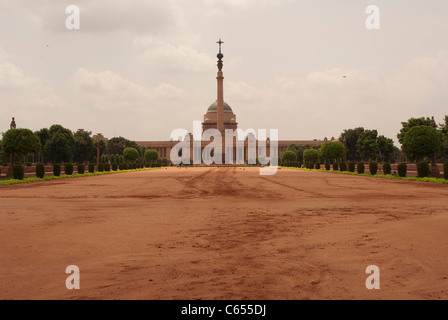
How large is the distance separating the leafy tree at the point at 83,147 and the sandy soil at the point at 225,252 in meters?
68.5

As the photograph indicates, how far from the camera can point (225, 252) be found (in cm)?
738

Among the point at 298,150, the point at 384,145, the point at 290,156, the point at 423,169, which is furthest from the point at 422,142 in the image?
the point at 298,150

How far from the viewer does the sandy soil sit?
5.31 metres

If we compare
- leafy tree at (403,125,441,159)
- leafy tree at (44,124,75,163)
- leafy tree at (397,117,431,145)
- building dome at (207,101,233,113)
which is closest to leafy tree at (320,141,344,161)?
leafy tree at (397,117,431,145)

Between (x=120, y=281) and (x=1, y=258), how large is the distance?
9.17ft

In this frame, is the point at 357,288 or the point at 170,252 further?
the point at 170,252

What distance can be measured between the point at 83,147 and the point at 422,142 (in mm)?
63138

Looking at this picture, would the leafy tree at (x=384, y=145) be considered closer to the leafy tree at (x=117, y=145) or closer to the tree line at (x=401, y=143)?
the tree line at (x=401, y=143)

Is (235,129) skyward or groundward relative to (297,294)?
skyward

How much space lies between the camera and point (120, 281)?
5664 millimetres

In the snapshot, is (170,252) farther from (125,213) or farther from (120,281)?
(125,213)

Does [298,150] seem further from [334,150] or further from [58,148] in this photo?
[58,148]

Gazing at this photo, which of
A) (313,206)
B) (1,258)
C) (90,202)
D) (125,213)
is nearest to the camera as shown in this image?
(1,258)
